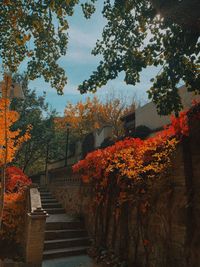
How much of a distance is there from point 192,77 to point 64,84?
153 inches

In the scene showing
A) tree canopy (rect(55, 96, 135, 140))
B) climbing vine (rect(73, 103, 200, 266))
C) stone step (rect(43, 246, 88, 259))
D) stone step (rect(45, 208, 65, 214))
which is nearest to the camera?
climbing vine (rect(73, 103, 200, 266))

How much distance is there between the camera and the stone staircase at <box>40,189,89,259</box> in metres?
8.72

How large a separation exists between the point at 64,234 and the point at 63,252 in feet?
3.67

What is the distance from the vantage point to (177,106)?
21.0 feet

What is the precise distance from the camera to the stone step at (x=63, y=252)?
8.40 meters

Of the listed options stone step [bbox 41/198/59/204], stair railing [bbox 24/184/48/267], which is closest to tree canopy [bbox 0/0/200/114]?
stair railing [bbox 24/184/48/267]

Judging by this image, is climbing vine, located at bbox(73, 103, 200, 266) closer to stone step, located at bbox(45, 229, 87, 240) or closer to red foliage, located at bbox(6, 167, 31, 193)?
stone step, located at bbox(45, 229, 87, 240)

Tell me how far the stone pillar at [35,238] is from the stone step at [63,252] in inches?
19.4

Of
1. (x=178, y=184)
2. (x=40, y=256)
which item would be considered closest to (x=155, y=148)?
(x=178, y=184)

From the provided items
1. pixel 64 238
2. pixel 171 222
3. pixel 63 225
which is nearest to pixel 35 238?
pixel 64 238

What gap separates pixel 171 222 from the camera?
5.95 metres

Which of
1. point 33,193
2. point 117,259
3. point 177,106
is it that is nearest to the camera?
point 177,106

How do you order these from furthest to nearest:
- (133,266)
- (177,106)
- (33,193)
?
1. (33,193)
2. (133,266)
3. (177,106)

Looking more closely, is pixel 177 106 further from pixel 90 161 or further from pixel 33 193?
pixel 33 193
